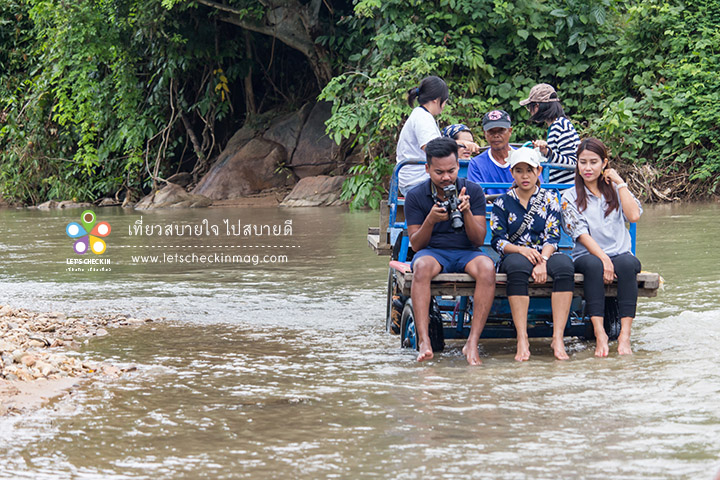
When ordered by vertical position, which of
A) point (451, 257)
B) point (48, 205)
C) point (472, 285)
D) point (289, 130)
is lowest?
point (48, 205)

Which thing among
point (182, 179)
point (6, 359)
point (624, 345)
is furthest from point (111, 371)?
point (182, 179)

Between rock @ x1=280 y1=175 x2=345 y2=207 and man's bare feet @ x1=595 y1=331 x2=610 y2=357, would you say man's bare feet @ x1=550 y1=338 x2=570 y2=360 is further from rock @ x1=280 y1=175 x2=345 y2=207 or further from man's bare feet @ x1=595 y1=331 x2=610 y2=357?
rock @ x1=280 y1=175 x2=345 y2=207

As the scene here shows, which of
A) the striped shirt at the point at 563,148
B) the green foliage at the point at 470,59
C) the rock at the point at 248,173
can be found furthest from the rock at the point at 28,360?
the rock at the point at 248,173

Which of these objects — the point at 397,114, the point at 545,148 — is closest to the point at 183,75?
the point at 397,114

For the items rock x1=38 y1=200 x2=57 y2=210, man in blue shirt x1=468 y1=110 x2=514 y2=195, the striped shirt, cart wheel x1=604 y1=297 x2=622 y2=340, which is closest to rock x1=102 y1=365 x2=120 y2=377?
man in blue shirt x1=468 y1=110 x2=514 y2=195

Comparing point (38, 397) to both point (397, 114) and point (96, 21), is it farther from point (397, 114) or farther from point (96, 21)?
point (96, 21)

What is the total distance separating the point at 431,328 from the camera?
231 inches

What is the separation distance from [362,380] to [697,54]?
14341 mm

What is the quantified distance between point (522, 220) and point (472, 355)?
0.96 m

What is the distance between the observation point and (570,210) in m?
6.02

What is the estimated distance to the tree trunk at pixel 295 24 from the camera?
2094cm

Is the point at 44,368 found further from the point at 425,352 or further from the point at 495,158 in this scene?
the point at 495,158

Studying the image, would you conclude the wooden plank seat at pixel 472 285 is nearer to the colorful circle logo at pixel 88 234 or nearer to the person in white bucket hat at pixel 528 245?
the person in white bucket hat at pixel 528 245

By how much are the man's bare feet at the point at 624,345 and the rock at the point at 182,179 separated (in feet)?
63.4
